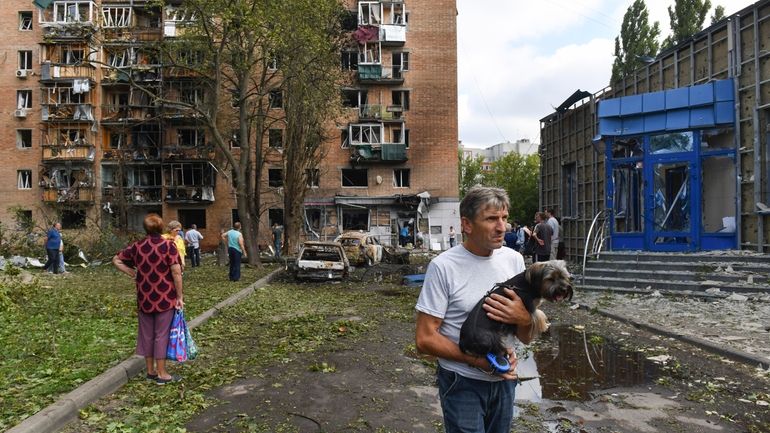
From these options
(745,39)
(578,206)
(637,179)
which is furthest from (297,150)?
(745,39)

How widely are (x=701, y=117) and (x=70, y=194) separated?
41.0 meters

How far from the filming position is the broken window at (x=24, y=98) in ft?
140

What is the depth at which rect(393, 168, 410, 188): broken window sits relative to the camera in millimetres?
42225

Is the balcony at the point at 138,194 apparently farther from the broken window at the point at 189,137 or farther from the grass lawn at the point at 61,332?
the grass lawn at the point at 61,332

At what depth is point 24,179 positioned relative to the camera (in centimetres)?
4269

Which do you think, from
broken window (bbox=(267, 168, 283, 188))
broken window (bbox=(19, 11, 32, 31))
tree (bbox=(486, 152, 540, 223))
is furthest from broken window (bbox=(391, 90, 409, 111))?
tree (bbox=(486, 152, 540, 223))

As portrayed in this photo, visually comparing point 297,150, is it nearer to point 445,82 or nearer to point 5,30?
point 445,82

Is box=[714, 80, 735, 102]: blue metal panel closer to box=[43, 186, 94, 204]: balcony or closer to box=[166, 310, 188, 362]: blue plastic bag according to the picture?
box=[166, 310, 188, 362]: blue plastic bag

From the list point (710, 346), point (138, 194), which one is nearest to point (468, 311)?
point (710, 346)

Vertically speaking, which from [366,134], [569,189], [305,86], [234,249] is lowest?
[234,249]

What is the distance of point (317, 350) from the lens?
8477mm

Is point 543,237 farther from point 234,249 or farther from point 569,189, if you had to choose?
point 234,249

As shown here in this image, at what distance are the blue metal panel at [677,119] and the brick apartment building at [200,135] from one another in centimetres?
2610

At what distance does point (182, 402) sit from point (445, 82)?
38852 mm
